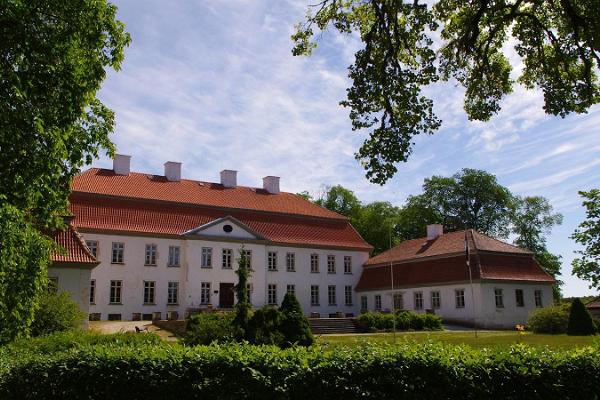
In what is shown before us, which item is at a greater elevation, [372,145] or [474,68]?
[474,68]

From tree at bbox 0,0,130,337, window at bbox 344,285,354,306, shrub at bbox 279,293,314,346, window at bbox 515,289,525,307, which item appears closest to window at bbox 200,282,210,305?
window at bbox 344,285,354,306

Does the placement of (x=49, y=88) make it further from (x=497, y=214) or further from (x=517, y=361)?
(x=497, y=214)

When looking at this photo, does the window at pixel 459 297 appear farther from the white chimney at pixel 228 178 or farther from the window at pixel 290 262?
the white chimney at pixel 228 178

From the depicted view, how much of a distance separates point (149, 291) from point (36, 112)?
2832cm

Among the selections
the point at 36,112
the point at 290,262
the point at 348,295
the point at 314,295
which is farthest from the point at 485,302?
the point at 36,112

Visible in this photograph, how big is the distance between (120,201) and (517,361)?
3249 centimetres

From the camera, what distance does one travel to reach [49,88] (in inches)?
431

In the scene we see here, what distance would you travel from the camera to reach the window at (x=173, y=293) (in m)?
37.7

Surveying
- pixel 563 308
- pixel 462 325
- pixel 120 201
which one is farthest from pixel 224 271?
pixel 563 308

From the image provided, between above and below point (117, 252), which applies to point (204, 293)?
below

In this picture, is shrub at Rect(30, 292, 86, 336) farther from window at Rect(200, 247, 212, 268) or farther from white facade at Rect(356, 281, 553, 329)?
white facade at Rect(356, 281, 553, 329)

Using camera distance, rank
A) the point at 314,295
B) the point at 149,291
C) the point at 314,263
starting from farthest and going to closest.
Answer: the point at 314,263 < the point at 314,295 < the point at 149,291

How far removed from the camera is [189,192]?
136 ft

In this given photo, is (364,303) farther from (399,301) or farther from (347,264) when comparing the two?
(399,301)
